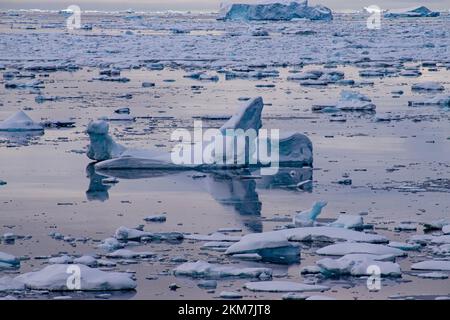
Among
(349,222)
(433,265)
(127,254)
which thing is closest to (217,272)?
(127,254)

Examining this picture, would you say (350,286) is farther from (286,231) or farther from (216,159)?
(216,159)

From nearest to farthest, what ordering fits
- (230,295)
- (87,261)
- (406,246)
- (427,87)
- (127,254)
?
1. (230,295)
2. (87,261)
3. (127,254)
4. (406,246)
5. (427,87)

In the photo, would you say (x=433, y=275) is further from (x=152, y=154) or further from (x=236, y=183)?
(x=152, y=154)

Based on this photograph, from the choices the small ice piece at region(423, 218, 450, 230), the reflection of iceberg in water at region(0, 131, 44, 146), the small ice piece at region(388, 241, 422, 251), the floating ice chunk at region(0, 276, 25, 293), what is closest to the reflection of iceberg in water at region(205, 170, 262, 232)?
the small ice piece at region(388, 241, 422, 251)

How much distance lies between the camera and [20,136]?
14.0m

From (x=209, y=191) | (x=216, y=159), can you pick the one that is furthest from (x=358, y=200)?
(x=216, y=159)

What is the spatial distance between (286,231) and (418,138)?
19.8 feet

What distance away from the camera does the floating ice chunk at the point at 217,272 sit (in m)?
7.03

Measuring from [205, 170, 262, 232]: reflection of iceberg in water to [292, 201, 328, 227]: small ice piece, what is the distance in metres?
0.27

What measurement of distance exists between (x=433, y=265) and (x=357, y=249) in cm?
58

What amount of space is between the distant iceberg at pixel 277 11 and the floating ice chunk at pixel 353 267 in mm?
61878

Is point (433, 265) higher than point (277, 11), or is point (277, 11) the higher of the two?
point (277, 11)

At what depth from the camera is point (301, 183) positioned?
34.8ft

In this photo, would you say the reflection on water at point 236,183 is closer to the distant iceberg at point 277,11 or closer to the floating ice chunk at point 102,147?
the floating ice chunk at point 102,147
